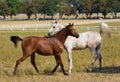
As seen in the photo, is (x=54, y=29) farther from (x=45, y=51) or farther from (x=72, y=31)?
(x=45, y=51)

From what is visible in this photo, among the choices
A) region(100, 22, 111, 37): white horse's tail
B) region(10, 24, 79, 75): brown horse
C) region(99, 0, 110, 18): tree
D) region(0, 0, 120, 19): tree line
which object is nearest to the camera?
region(10, 24, 79, 75): brown horse

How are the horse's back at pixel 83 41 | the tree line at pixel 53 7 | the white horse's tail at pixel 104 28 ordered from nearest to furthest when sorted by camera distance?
the horse's back at pixel 83 41 < the white horse's tail at pixel 104 28 < the tree line at pixel 53 7

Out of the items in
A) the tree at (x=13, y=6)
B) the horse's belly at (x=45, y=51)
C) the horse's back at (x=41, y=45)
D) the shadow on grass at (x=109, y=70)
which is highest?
the horse's back at (x=41, y=45)

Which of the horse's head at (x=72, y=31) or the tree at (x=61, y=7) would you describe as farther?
the tree at (x=61, y=7)

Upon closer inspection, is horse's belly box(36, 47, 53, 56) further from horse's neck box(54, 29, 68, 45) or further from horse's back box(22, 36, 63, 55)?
horse's neck box(54, 29, 68, 45)

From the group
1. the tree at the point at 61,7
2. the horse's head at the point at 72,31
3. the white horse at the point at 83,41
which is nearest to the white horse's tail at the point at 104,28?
the white horse at the point at 83,41

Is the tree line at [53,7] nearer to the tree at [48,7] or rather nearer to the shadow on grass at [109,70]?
the tree at [48,7]

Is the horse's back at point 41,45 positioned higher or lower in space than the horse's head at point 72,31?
lower

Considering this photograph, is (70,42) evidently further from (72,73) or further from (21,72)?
(21,72)

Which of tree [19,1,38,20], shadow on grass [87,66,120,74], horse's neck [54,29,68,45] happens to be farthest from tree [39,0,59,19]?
horse's neck [54,29,68,45]

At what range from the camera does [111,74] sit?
46.3ft

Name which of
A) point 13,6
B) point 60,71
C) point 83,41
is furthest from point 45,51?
point 13,6

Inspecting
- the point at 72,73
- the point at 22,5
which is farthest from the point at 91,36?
the point at 22,5

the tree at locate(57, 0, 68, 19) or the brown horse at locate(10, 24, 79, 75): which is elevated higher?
the brown horse at locate(10, 24, 79, 75)
